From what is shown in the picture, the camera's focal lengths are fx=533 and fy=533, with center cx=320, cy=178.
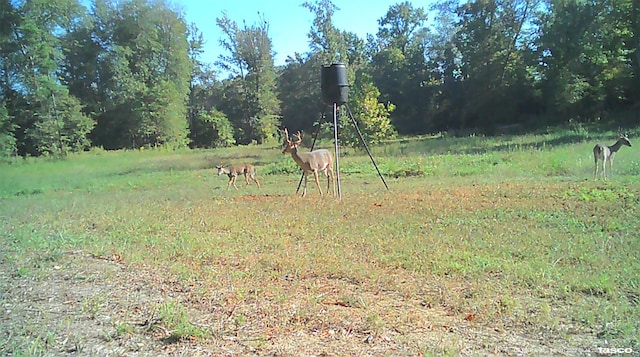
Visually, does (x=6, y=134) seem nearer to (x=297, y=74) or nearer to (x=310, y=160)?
(x=310, y=160)

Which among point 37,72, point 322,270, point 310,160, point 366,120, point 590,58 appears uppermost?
point 590,58

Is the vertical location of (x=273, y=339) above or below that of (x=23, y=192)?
below

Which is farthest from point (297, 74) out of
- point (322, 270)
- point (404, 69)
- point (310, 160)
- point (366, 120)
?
point (322, 270)

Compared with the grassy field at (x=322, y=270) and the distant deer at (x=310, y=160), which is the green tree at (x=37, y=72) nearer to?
the grassy field at (x=322, y=270)

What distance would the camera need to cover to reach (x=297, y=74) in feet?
83.5

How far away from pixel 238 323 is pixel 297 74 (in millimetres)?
22665

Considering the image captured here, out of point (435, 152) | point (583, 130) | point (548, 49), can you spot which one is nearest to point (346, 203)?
point (435, 152)

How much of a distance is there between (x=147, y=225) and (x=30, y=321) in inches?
151

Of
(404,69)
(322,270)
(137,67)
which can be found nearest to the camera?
(322,270)

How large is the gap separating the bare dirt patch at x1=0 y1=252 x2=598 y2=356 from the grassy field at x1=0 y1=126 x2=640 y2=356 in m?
0.01

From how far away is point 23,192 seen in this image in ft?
24.9

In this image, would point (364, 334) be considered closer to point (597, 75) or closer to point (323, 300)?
point (323, 300)

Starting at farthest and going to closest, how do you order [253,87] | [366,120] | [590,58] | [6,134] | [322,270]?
[590,58] < [366,120] < [253,87] < [6,134] < [322,270]

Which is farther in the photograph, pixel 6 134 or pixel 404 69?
pixel 404 69
